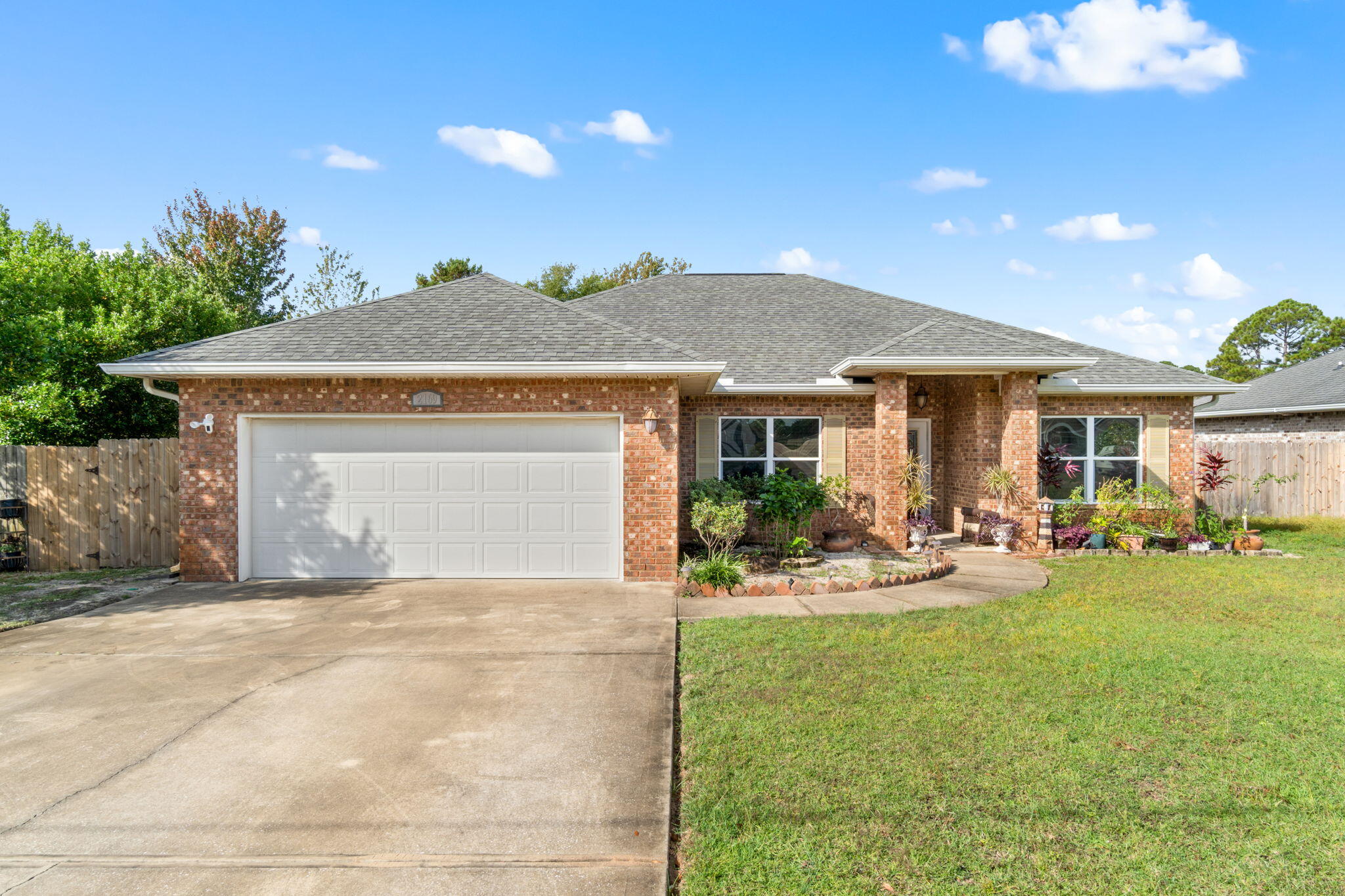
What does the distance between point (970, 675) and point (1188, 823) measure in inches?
79.7

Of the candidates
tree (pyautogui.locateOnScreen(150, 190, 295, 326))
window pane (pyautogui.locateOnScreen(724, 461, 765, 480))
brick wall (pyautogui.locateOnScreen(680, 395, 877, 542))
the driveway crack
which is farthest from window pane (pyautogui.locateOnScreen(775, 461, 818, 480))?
tree (pyautogui.locateOnScreen(150, 190, 295, 326))

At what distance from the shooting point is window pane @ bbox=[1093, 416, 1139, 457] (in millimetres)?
12578

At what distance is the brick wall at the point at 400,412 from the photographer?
9.02 meters

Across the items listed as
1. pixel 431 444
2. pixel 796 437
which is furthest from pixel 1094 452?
pixel 431 444

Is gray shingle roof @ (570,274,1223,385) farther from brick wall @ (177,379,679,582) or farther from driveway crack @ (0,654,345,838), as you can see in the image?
driveway crack @ (0,654,345,838)

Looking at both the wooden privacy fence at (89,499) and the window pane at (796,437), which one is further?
the window pane at (796,437)

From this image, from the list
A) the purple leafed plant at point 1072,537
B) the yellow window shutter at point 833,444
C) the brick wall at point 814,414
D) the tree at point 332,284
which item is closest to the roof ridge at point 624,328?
the brick wall at point 814,414

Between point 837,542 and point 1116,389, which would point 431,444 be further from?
point 1116,389

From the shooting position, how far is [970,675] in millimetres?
5285

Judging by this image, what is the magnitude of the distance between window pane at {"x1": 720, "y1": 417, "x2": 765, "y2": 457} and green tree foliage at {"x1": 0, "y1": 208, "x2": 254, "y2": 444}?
11133mm

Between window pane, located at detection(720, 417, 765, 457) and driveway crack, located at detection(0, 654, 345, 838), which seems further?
window pane, located at detection(720, 417, 765, 457)

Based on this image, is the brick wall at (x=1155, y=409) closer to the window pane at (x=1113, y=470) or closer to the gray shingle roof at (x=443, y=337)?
the window pane at (x=1113, y=470)

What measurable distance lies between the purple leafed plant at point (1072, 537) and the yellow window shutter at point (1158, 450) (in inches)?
82.7

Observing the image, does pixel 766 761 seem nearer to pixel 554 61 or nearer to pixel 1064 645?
pixel 1064 645
